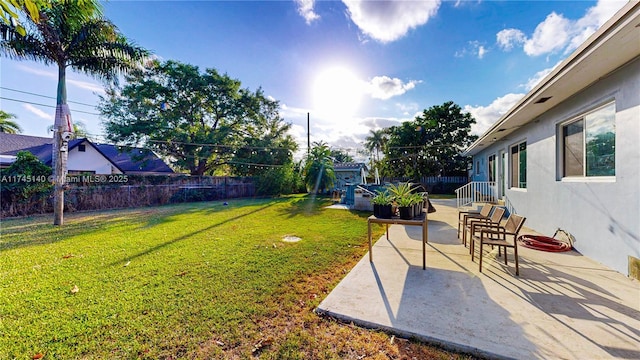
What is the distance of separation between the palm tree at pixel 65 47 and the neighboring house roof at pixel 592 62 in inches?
425

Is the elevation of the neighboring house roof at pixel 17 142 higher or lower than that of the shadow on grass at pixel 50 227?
higher

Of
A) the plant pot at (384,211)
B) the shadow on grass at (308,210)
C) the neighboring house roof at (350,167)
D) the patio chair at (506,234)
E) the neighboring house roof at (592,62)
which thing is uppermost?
the neighboring house roof at (592,62)

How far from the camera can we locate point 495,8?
21.2 feet

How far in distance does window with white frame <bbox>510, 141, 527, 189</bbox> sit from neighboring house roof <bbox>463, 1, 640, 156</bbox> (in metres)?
1.79

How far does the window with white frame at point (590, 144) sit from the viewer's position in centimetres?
354

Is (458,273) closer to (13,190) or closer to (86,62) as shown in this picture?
(86,62)

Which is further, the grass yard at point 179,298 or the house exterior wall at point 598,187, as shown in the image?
the house exterior wall at point 598,187

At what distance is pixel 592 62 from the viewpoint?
3.13m

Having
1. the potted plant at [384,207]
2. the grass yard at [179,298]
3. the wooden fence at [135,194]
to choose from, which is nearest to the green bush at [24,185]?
the wooden fence at [135,194]

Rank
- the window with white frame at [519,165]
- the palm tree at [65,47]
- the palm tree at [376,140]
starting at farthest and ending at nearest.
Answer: the palm tree at [376,140], the palm tree at [65,47], the window with white frame at [519,165]

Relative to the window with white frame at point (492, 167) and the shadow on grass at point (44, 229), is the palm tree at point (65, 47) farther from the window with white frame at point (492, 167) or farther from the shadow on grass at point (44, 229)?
the window with white frame at point (492, 167)

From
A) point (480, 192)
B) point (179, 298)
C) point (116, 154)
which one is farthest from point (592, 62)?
point (116, 154)

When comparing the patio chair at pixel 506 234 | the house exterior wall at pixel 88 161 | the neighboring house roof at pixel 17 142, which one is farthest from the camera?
the house exterior wall at pixel 88 161

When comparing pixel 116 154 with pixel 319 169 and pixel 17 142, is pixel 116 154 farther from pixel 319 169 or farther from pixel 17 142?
pixel 319 169
